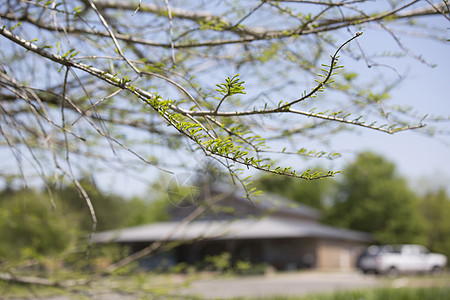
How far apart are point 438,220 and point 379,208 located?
6.33 metres

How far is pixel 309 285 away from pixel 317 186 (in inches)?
1376

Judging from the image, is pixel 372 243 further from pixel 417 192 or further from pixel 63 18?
pixel 63 18

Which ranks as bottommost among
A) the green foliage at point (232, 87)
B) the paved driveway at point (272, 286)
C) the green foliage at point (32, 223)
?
the paved driveway at point (272, 286)

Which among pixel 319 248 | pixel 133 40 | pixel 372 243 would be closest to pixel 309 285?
pixel 319 248

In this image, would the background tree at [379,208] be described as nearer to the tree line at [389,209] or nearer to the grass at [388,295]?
the tree line at [389,209]

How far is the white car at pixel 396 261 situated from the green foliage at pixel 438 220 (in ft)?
55.0

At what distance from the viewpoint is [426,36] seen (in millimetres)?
2865

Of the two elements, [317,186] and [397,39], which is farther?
[317,186]

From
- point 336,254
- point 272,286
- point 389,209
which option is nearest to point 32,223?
point 272,286

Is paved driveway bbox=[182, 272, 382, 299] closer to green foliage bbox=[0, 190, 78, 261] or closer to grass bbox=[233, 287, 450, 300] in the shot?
grass bbox=[233, 287, 450, 300]

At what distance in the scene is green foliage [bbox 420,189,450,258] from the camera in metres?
42.4

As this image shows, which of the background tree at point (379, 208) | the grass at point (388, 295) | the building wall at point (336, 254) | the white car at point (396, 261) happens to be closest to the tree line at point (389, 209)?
the background tree at point (379, 208)

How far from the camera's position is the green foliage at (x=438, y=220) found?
42406 mm

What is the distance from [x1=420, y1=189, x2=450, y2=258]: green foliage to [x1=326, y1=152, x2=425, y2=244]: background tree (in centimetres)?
120
